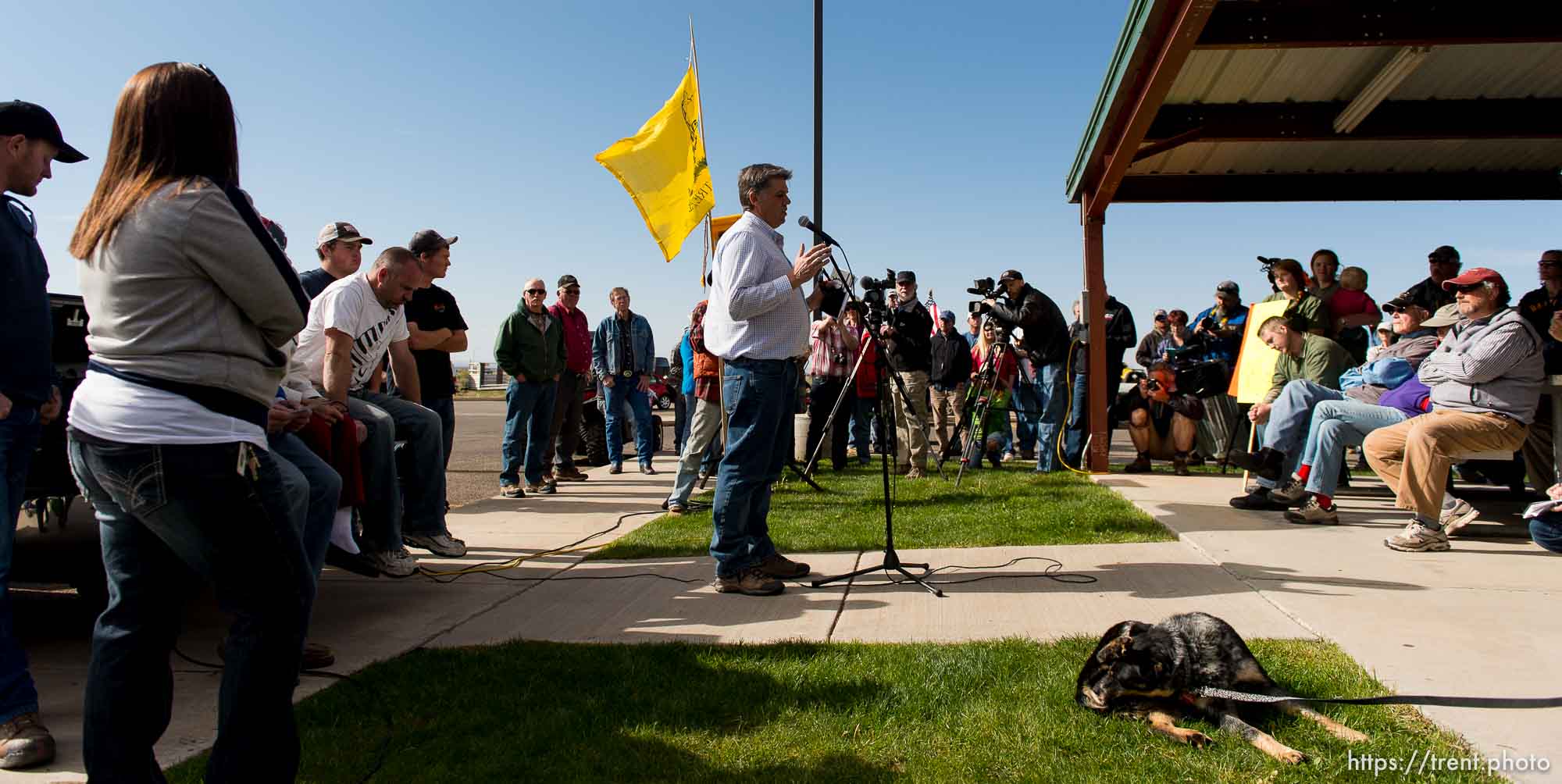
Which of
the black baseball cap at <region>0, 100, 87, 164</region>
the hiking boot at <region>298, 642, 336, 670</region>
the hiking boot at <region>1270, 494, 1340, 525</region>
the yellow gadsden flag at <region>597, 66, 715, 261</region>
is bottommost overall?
the hiking boot at <region>298, 642, 336, 670</region>

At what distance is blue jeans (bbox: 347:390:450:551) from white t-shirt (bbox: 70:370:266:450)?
99.3 inches

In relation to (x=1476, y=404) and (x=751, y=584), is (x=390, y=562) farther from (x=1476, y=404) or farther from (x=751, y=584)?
(x=1476, y=404)

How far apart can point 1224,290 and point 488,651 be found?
8.86 meters

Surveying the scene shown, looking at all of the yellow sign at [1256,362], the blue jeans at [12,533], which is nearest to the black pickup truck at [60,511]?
the blue jeans at [12,533]

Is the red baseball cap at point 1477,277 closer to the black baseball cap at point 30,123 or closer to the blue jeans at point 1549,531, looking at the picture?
the blue jeans at point 1549,531

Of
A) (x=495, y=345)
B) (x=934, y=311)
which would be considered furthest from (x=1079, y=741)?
(x=934, y=311)

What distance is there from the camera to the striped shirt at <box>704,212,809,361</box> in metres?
→ 4.64

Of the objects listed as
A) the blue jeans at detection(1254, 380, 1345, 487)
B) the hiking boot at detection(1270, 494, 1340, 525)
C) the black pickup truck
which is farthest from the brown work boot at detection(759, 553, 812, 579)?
the blue jeans at detection(1254, 380, 1345, 487)

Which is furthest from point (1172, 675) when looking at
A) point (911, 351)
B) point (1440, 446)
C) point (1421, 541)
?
point (911, 351)

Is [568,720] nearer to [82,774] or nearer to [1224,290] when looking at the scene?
[82,774]

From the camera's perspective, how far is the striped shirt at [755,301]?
4641 millimetres

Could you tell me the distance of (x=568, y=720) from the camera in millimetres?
3076

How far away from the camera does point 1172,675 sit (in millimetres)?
2926

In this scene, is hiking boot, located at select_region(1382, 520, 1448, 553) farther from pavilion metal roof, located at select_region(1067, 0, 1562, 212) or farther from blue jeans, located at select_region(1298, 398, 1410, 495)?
pavilion metal roof, located at select_region(1067, 0, 1562, 212)
